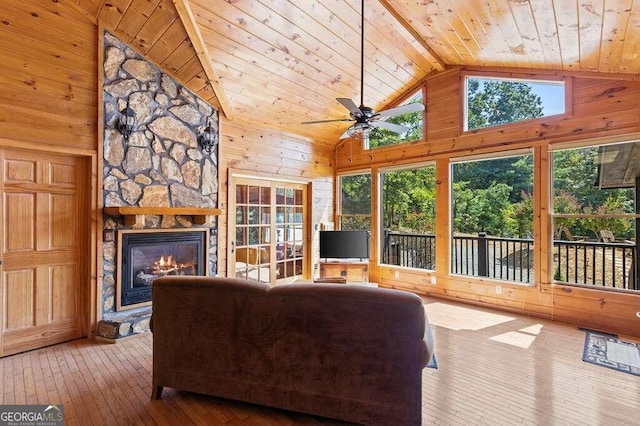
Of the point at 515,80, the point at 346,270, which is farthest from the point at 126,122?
the point at 515,80

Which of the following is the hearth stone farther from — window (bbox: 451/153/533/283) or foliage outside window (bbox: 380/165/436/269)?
window (bbox: 451/153/533/283)

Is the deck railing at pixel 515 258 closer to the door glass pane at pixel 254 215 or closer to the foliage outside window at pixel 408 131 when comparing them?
the foliage outside window at pixel 408 131

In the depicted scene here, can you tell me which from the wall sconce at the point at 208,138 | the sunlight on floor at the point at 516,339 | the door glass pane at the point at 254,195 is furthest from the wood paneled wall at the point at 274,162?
the sunlight on floor at the point at 516,339

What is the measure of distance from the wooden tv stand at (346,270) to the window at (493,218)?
1518mm

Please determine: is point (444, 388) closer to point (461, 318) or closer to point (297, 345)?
point (297, 345)

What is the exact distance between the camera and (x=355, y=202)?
6566 millimetres

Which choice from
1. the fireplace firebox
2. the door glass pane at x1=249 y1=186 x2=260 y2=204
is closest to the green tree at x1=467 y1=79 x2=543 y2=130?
the door glass pane at x1=249 y1=186 x2=260 y2=204

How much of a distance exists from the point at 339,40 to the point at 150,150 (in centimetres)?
280

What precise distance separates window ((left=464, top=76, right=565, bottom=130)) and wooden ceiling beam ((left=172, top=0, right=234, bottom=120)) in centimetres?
370

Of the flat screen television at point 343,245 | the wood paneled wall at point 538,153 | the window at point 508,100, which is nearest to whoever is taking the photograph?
the wood paneled wall at point 538,153

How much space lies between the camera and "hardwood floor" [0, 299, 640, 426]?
2.23 meters

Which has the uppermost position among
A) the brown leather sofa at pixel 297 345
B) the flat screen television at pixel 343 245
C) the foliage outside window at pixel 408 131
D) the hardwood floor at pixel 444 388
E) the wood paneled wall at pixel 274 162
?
the foliage outside window at pixel 408 131

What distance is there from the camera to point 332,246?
187 inches

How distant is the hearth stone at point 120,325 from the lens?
353cm
